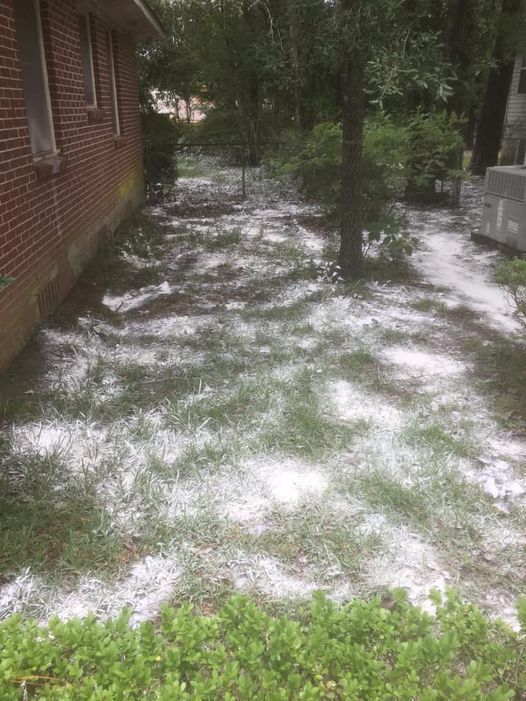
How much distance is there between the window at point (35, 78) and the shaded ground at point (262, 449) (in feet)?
5.28

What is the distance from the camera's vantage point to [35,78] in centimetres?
597

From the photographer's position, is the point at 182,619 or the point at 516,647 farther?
the point at 516,647

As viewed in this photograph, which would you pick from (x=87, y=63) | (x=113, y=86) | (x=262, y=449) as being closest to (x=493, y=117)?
(x=113, y=86)

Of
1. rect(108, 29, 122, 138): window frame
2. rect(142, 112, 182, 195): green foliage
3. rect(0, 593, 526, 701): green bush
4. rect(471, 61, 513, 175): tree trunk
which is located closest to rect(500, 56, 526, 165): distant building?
rect(471, 61, 513, 175): tree trunk

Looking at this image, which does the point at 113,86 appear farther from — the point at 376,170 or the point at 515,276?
the point at 515,276

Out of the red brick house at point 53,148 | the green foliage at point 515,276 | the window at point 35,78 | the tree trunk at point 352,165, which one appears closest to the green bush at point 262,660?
the green foliage at point 515,276

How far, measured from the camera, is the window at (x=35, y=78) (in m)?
5.82

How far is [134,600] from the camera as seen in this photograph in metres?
2.56

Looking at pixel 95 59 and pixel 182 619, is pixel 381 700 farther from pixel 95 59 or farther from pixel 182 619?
pixel 95 59

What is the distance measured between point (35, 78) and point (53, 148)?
0.69 m

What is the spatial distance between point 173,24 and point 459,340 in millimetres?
19466

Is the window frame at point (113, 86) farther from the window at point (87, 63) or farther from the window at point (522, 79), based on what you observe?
the window at point (522, 79)

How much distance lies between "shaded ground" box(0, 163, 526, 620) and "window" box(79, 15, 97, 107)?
3.31 m

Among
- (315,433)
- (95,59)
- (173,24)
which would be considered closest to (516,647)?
(315,433)
